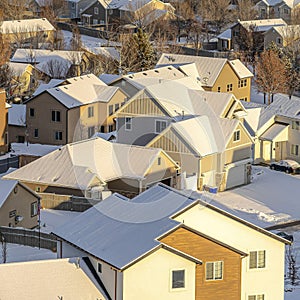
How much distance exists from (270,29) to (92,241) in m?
47.8

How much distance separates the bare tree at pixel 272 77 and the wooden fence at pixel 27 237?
25825mm

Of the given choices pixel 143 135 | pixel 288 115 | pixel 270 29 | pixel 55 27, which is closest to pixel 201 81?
pixel 288 115

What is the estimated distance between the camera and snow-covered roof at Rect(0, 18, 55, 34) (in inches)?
2849

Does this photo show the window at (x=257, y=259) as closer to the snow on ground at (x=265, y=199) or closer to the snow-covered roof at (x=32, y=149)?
the snow on ground at (x=265, y=199)

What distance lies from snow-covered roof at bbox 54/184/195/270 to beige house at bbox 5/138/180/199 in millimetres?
10444

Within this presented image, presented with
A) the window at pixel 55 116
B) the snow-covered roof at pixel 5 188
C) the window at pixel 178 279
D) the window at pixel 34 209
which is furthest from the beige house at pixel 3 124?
the window at pixel 178 279

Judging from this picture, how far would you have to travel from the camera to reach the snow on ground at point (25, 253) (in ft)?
93.9

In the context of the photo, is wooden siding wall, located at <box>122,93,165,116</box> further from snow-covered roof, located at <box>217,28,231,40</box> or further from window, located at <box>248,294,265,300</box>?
snow-covered roof, located at <box>217,28,231,40</box>

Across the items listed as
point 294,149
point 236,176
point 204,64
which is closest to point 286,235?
point 236,176

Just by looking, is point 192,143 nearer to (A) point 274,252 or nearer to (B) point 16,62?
(A) point 274,252

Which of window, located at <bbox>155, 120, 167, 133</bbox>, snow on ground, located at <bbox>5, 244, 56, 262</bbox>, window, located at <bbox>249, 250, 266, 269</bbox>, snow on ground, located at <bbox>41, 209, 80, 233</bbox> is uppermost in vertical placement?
window, located at <bbox>249, 250, 266, 269</bbox>

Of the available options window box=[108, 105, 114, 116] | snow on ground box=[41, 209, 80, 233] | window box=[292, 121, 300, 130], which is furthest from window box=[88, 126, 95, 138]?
snow on ground box=[41, 209, 80, 233]

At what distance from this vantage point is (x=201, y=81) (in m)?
52.2

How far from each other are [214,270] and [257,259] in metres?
1.25
